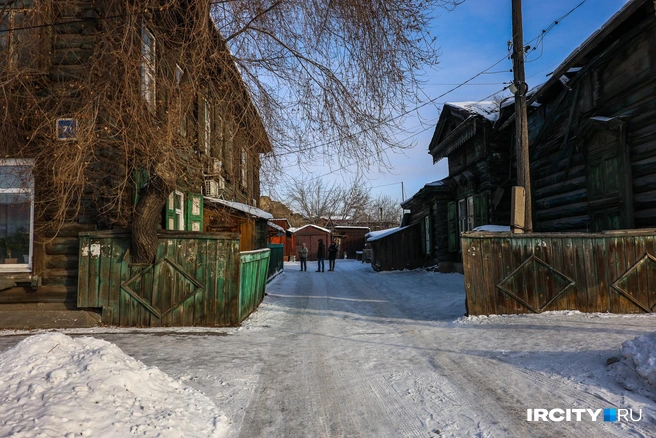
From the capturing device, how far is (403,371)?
4.59 meters

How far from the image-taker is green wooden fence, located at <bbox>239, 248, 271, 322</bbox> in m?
7.36

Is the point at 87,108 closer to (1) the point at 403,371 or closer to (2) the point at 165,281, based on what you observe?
(2) the point at 165,281

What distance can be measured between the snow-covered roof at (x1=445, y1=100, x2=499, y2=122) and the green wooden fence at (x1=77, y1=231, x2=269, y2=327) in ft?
34.8

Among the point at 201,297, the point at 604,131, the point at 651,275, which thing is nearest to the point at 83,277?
the point at 201,297

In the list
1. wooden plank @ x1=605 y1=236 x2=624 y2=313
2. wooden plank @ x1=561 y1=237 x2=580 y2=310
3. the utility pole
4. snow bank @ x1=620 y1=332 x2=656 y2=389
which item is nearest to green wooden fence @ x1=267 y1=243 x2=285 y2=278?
the utility pole

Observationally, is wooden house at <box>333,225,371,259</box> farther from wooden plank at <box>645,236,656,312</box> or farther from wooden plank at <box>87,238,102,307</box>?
wooden plank at <box>87,238,102,307</box>

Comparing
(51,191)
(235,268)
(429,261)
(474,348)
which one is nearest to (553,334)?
(474,348)

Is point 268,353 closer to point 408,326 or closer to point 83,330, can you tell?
point 408,326

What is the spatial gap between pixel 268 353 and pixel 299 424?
2.19m

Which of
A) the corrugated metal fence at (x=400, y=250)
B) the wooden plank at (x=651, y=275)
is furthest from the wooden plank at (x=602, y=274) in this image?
the corrugated metal fence at (x=400, y=250)

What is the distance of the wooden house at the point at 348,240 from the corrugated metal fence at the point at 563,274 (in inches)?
1329

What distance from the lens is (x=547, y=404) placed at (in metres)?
3.55

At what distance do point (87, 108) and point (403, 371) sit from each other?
566 centimetres

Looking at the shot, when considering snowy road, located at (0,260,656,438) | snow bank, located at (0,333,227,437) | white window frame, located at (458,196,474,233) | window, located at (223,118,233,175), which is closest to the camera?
snow bank, located at (0,333,227,437)
